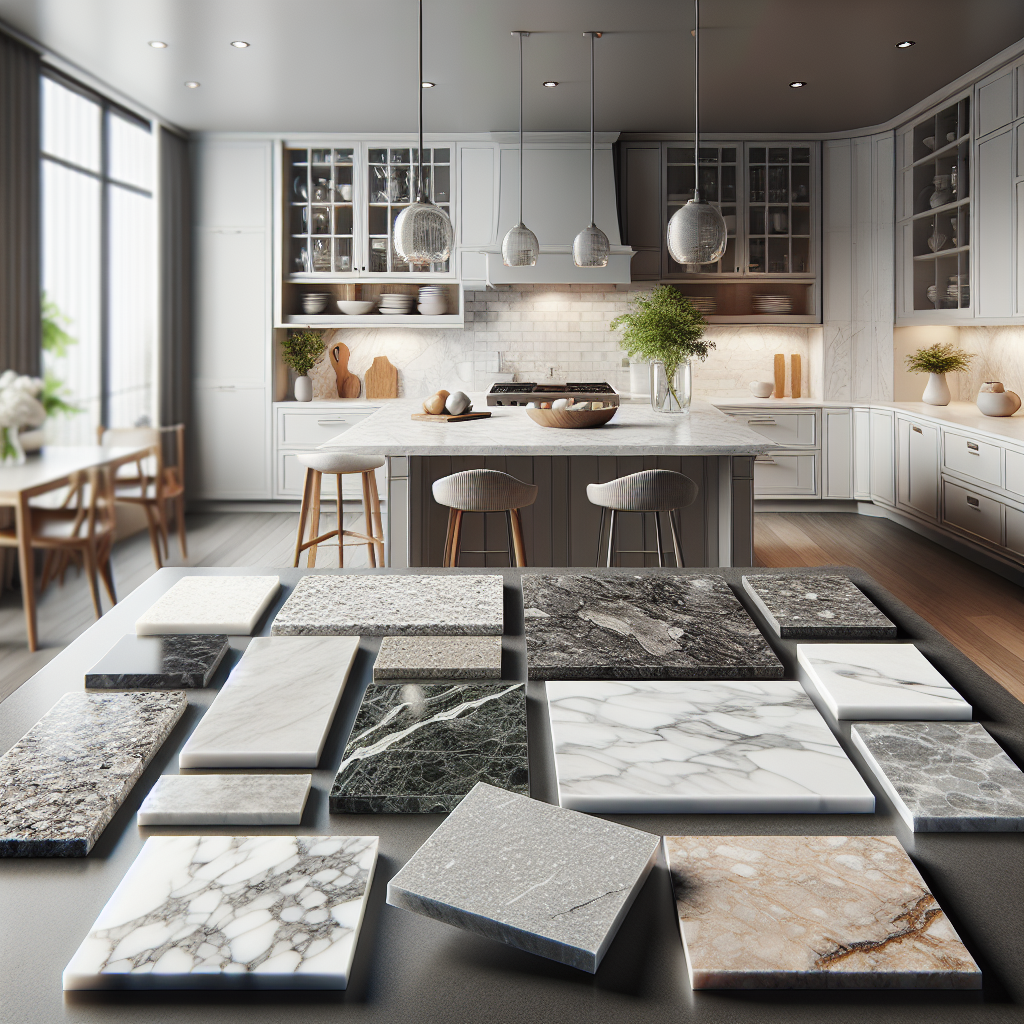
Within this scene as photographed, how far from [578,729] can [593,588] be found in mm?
596

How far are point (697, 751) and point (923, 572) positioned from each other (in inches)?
194

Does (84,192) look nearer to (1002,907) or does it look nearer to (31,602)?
(31,602)

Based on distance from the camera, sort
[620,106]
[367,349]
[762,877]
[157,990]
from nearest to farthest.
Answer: [157,990] < [762,877] < [620,106] < [367,349]

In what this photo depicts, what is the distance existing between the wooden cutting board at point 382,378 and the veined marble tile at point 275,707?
6326 millimetres

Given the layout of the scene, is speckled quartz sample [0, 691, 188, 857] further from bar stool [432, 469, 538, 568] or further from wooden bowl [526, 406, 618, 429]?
wooden bowl [526, 406, 618, 429]

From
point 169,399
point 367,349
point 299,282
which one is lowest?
point 169,399

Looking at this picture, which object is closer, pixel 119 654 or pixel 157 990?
pixel 157 990

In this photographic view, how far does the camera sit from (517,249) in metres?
4.50

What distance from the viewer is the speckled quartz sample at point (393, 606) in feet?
4.66

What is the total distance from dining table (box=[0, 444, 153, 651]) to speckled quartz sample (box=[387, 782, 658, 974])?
3.62 metres

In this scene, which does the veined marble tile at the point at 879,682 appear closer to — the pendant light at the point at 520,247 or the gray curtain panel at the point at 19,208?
the pendant light at the point at 520,247

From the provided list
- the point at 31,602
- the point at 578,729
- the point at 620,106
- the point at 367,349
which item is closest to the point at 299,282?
the point at 367,349

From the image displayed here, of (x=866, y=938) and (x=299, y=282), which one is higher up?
(x=299, y=282)

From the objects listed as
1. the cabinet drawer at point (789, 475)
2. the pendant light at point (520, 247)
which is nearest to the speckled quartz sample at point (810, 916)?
the pendant light at point (520, 247)
